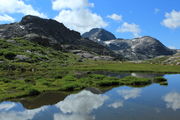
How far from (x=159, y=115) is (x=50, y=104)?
74.9 feet

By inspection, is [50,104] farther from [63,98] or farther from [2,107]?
[2,107]

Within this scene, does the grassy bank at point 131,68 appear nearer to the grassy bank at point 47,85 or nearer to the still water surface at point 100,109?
the grassy bank at point 47,85

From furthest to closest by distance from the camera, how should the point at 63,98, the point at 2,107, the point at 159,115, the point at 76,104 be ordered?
the point at 63,98, the point at 76,104, the point at 2,107, the point at 159,115

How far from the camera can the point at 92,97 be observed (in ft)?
174

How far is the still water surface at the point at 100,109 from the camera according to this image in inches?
1417

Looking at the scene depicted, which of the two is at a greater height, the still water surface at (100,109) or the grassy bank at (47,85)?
the grassy bank at (47,85)

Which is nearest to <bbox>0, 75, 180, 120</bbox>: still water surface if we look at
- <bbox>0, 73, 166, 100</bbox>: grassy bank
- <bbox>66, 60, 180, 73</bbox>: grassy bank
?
<bbox>0, 73, 166, 100</bbox>: grassy bank

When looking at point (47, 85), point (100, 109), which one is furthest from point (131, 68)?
point (100, 109)

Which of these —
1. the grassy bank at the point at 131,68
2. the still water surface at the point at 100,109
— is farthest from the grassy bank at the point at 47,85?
the grassy bank at the point at 131,68

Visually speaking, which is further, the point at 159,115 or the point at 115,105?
the point at 115,105

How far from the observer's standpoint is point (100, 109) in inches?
1597

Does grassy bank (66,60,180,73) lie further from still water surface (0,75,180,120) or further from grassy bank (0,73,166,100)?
still water surface (0,75,180,120)

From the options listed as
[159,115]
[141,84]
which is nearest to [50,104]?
[159,115]

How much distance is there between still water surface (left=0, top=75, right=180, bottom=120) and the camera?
36.0 meters
